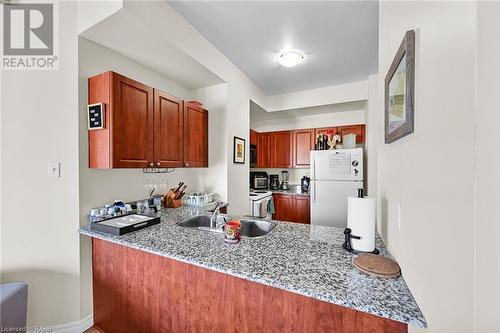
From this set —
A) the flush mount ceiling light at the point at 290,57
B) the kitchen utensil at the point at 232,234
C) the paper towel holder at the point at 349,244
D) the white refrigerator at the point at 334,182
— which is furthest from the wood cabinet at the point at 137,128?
the white refrigerator at the point at 334,182

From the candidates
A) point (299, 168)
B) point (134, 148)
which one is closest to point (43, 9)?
point (134, 148)

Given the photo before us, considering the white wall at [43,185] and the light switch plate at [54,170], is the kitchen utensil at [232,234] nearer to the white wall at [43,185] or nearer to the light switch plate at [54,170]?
the white wall at [43,185]

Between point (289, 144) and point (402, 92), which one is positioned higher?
point (289, 144)

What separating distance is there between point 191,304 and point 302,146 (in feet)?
11.0

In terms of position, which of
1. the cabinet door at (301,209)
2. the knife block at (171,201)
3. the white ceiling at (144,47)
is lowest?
the cabinet door at (301,209)

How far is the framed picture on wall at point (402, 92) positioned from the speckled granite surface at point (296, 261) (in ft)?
1.97

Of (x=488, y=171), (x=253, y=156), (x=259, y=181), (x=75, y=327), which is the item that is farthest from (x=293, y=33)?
(x=75, y=327)

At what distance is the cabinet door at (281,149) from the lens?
4090 mm

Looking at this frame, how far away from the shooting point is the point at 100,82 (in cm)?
155

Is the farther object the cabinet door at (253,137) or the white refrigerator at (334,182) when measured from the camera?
the cabinet door at (253,137)

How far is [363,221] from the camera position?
1.03 meters

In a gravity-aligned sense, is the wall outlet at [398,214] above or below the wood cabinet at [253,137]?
below

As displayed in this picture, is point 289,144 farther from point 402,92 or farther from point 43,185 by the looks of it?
point 43,185

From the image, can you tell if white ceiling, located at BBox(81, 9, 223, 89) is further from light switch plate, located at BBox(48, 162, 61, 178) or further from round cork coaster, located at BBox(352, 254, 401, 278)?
round cork coaster, located at BBox(352, 254, 401, 278)
